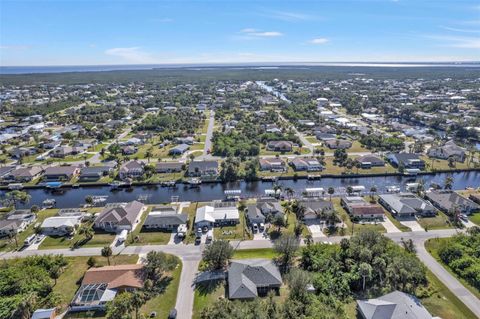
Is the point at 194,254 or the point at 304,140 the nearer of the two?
the point at 194,254

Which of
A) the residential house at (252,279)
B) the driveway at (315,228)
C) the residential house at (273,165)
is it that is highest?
the residential house at (273,165)

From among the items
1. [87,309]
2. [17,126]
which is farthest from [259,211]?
[17,126]

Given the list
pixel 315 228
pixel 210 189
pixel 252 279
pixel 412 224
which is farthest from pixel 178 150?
pixel 412 224

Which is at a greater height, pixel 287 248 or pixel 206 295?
pixel 287 248

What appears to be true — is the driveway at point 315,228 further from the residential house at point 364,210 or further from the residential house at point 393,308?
the residential house at point 393,308

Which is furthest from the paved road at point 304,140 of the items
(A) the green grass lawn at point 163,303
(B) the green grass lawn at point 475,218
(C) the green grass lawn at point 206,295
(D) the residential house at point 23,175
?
(D) the residential house at point 23,175

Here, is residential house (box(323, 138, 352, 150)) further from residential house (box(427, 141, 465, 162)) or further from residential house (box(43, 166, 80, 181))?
residential house (box(43, 166, 80, 181))

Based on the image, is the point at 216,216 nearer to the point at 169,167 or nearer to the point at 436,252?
the point at 169,167
